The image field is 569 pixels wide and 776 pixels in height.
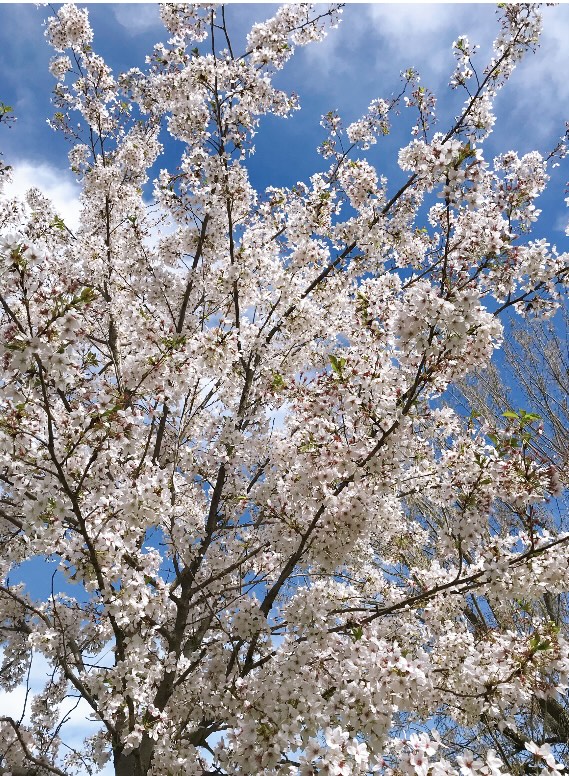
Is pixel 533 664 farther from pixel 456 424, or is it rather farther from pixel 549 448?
pixel 549 448

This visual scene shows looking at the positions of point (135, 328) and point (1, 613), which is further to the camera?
point (1, 613)

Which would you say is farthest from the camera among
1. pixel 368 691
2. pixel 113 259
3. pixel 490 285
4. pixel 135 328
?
pixel 113 259

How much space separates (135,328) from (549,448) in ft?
26.9

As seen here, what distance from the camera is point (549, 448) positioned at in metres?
10.3

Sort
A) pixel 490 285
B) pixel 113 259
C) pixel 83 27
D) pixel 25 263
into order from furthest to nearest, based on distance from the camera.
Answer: pixel 83 27
pixel 113 259
pixel 490 285
pixel 25 263

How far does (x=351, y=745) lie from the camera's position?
11.5 feet

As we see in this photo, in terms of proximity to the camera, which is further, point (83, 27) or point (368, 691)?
point (83, 27)

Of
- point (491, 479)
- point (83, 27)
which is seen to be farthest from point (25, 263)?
point (83, 27)

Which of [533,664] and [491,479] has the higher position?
[491,479]

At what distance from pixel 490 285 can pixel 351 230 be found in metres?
2.50

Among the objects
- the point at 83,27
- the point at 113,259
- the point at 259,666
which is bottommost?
the point at 259,666

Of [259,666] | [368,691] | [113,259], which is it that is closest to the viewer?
[368,691]

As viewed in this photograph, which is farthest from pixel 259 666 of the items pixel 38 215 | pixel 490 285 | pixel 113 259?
pixel 38 215

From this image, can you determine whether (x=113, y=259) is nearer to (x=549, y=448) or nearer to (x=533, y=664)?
(x=533, y=664)
